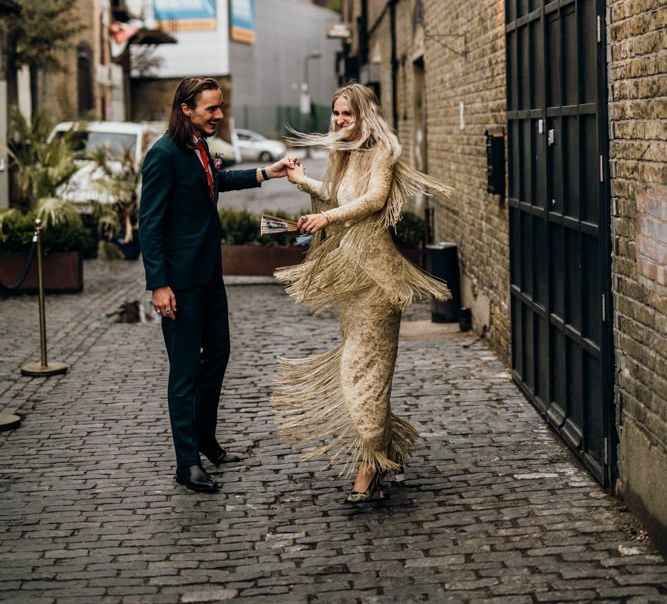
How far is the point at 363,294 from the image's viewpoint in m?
5.93

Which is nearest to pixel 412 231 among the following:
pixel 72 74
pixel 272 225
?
pixel 272 225

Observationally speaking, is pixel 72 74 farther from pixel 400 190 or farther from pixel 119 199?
pixel 400 190

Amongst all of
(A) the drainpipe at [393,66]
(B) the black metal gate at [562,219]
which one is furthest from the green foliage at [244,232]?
(A) the drainpipe at [393,66]

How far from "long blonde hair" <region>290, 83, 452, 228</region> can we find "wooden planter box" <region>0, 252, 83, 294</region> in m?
8.28

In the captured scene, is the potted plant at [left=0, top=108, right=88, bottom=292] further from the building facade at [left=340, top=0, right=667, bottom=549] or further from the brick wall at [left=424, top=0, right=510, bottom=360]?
the building facade at [left=340, top=0, right=667, bottom=549]

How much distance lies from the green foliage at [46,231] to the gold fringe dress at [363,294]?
791cm

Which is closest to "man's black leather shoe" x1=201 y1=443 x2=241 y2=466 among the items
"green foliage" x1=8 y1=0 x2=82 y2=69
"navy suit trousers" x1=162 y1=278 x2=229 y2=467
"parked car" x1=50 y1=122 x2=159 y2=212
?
"navy suit trousers" x1=162 y1=278 x2=229 y2=467

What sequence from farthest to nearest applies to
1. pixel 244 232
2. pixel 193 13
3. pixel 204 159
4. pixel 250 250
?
pixel 193 13, pixel 244 232, pixel 250 250, pixel 204 159

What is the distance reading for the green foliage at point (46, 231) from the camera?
44.2 feet

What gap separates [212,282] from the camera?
637cm

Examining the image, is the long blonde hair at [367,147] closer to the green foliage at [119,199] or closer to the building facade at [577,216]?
the building facade at [577,216]

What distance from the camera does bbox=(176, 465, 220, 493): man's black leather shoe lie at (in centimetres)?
616

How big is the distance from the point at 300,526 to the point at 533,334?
8.84 feet

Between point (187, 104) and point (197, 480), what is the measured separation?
6.12 ft
